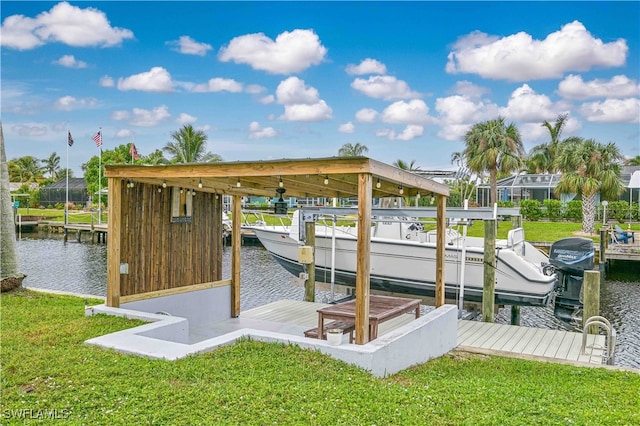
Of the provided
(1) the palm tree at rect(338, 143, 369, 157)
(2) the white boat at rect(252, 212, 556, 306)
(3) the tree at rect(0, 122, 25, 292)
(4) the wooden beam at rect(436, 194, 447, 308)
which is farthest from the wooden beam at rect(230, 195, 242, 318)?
(1) the palm tree at rect(338, 143, 369, 157)

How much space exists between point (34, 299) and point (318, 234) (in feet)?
22.4

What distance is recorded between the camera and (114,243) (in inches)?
265

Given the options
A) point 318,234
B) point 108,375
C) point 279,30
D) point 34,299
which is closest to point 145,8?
point 279,30

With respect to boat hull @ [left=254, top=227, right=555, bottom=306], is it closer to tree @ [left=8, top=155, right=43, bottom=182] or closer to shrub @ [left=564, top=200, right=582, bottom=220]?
shrub @ [left=564, top=200, right=582, bottom=220]

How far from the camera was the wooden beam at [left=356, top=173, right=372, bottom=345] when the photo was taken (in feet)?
17.0

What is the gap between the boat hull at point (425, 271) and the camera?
11.1 m

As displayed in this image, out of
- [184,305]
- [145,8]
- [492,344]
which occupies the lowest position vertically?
[492,344]

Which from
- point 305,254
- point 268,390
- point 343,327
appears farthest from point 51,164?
point 268,390

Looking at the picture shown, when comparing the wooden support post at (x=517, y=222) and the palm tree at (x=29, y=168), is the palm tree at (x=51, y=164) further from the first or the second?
the wooden support post at (x=517, y=222)

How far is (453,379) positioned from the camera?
5.21 metres

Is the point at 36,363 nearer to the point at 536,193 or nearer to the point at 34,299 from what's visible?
the point at 34,299

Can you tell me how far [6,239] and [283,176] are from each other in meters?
5.51

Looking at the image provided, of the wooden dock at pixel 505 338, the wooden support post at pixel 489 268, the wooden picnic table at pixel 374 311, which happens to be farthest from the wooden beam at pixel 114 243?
the wooden support post at pixel 489 268

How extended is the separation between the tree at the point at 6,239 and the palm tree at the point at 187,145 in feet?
114
